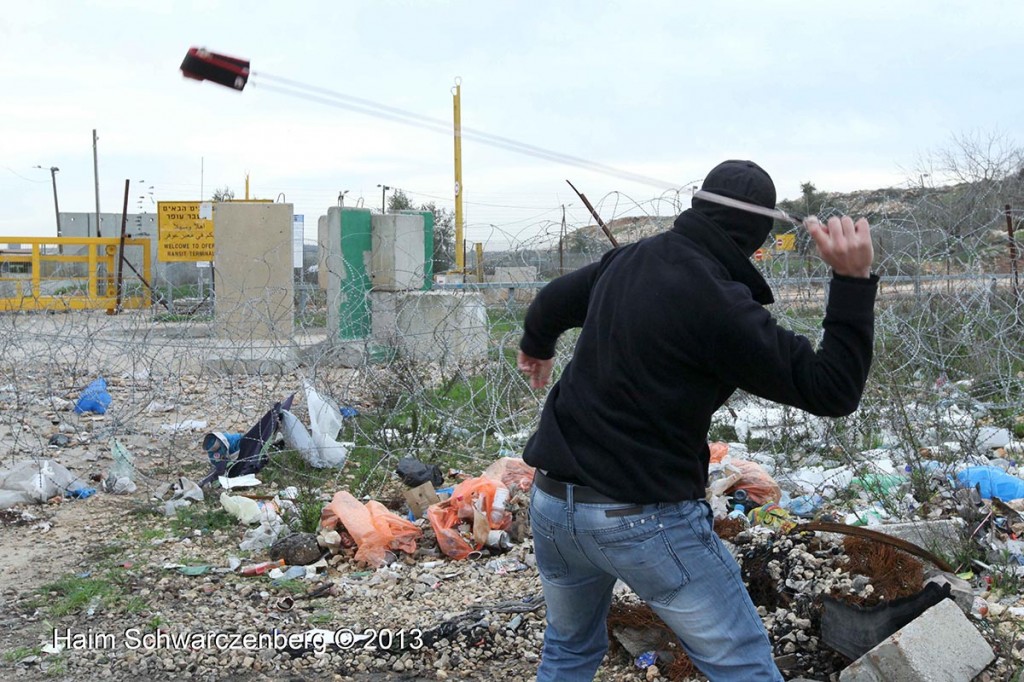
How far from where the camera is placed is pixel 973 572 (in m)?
4.15

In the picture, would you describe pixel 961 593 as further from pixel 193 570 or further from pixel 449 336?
pixel 449 336

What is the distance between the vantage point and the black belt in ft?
7.23

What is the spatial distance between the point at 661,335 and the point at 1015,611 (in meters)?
2.49

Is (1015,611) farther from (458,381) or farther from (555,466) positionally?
(458,381)

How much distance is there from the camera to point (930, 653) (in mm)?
3162

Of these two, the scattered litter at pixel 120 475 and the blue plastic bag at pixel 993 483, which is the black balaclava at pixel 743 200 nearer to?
the blue plastic bag at pixel 993 483

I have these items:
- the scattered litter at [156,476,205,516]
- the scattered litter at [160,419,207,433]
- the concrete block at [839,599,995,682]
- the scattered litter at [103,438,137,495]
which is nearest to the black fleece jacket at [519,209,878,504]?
the concrete block at [839,599,995,682]

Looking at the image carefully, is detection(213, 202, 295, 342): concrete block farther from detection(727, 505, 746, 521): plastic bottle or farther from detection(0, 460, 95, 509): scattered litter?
detection(727, 505, 746, 521): plastic bottle

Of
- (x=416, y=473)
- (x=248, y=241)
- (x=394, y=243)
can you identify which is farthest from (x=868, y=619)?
(x=248, y=241)

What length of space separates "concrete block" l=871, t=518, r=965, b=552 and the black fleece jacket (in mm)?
2450

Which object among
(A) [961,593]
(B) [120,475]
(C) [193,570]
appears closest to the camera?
(A) [961,593]

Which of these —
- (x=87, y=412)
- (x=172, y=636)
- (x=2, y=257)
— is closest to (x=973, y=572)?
(x=172, y=636)

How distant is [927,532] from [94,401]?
7133 mm

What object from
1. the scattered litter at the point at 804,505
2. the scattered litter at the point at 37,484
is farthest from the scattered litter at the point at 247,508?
the scattered litter at the point at 804,505
